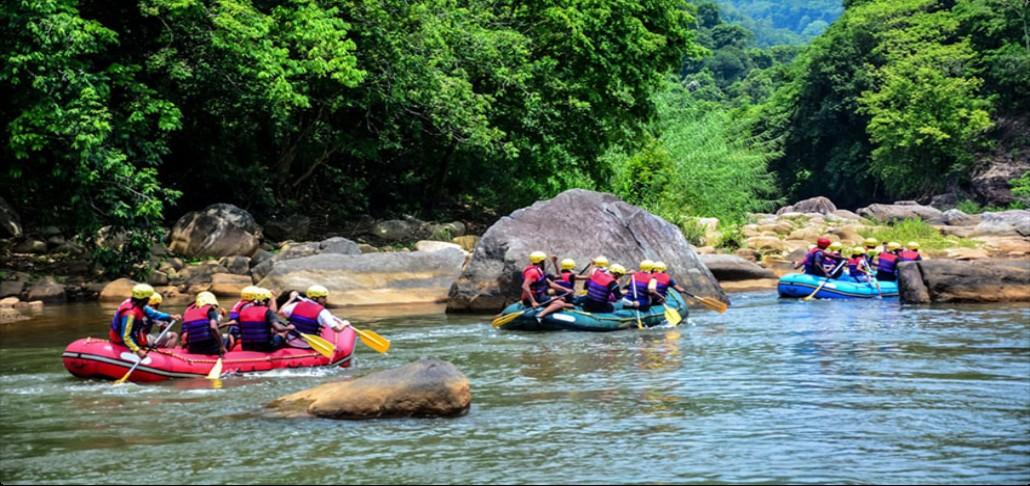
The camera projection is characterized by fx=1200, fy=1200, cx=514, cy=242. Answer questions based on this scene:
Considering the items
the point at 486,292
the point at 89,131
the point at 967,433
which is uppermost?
the point at 89,131

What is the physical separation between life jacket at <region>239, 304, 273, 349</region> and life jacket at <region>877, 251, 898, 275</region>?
1334 cm

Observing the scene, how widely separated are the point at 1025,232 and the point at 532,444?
30.6 m

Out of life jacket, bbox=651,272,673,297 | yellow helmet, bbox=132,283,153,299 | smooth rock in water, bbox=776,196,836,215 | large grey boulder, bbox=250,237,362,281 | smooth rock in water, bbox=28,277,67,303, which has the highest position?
smooth rock in water, bbox=776,196,836,215

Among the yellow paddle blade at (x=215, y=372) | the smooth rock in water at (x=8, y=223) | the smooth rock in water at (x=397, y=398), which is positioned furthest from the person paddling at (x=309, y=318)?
the smooth rock in water at (x=8, y=223)

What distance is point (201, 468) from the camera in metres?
8.88

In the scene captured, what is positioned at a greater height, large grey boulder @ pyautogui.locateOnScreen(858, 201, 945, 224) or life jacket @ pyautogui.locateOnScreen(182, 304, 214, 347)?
large grey boulder @ pyautogui.locateOnScreen(858, 201, 945, 224)

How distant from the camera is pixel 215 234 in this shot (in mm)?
25109

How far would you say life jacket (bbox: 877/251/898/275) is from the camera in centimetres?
2275

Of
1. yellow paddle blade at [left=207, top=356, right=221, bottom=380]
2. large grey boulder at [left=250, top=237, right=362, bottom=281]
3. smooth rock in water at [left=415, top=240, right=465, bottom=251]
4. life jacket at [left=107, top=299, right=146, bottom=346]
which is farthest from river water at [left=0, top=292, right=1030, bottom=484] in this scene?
smooth rock in water at [left=415, top=240, right=465, bottom=251]

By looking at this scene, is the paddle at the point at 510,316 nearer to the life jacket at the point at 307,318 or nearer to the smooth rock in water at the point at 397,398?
the life jacket at the point at 307,318

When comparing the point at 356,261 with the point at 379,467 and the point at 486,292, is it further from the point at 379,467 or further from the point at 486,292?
the point at 379,467

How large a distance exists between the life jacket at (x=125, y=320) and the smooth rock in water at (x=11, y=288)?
30.6ft

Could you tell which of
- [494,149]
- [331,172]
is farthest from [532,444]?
[331,172]

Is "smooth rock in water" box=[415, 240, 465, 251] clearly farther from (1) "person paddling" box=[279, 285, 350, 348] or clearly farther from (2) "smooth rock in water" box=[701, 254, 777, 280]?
(1) "person paddling" box=[279, 285, 350, 348]
